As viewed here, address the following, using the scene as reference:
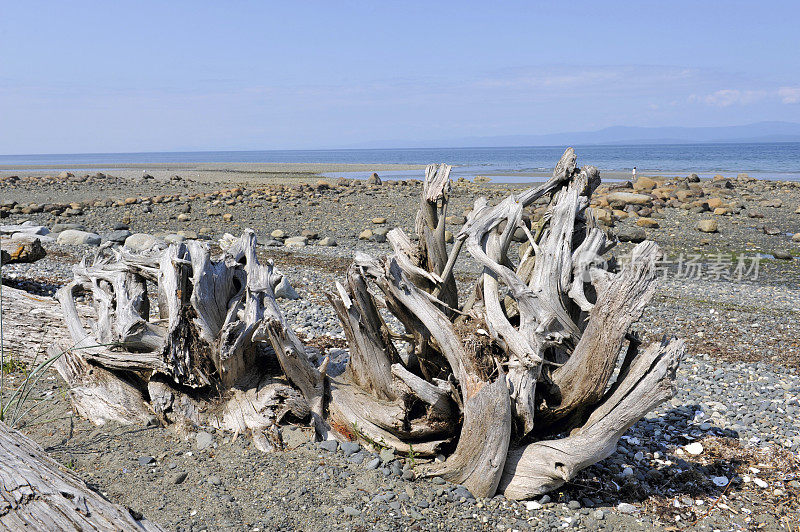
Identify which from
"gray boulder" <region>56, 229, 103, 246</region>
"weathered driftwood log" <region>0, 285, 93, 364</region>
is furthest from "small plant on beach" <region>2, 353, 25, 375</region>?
"gray boulder" <region>56, 229, 103, 246</region>

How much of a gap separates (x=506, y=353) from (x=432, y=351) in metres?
0.70

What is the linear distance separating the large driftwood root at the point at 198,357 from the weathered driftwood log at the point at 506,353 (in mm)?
480

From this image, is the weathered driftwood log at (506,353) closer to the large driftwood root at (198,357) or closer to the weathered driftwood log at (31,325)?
the large driftwood root at (198,357)

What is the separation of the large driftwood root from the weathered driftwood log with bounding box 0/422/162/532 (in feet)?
7.17

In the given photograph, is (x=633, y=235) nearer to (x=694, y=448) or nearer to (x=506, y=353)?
(x=694, y=448)

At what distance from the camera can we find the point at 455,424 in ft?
14.8

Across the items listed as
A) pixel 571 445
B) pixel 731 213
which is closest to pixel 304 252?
pixel 571 445

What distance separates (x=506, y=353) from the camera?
4.51 meters

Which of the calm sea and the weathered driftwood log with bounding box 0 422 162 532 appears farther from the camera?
the calm sea

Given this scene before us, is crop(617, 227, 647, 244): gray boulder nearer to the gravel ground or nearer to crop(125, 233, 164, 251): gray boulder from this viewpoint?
the gravel ground

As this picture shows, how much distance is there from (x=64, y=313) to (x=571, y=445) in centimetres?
472

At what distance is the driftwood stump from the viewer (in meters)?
4.25

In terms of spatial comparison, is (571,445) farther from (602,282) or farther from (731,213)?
(731,213)

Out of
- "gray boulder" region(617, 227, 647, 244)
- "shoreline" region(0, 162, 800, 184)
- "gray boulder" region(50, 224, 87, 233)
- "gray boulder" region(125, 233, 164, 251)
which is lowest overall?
"gray boulder" region(617, 227, 647, 244)
